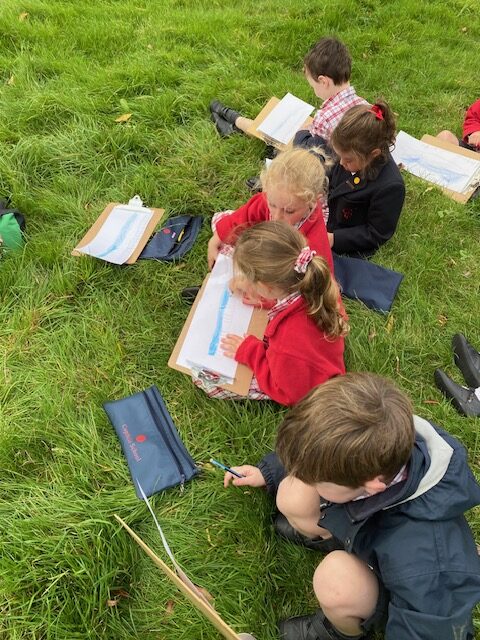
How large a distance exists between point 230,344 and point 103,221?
134cm

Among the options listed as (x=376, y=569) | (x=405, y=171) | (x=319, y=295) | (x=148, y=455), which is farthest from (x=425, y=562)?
(x=405, y=171)

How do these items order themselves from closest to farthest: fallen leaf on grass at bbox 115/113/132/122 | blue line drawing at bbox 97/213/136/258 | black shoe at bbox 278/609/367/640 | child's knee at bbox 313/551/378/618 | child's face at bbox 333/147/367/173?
1. child's knee at bbox 313/551/378/618
2. black shoe at bbox 278/609/367/640
3. child's face at bbox 333/147/367/173
4. blue line drawing at bbox 97/213/136/258
5. fallen leaf on grass at bbox 115/113/132/122

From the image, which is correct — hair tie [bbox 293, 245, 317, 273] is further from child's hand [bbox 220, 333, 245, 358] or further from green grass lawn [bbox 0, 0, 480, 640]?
green grass lawn [bbox 0, 0, 480, 640]

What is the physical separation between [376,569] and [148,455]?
3.65 feet

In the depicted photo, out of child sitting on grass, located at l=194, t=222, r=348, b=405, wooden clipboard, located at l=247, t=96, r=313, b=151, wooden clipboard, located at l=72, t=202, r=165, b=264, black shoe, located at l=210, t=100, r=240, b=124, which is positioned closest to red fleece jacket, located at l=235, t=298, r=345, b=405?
child sitting on grass, located at l=194, t=222, r=348, b=405

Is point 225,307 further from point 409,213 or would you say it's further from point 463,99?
point 463,99

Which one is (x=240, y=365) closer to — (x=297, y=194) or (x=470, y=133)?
(x=297, y=194)

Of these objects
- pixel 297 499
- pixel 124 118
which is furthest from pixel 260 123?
pixel 297 499

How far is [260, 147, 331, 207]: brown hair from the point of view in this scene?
2.44m

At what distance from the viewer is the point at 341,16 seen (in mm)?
4879

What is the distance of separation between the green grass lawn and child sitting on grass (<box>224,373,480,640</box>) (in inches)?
18.1

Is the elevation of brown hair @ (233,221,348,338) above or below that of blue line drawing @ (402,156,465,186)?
above

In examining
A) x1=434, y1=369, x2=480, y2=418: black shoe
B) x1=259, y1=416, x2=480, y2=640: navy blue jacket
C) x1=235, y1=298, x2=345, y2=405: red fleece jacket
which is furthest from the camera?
x1=434, y1=369, x2=480, y2=418: black shoe

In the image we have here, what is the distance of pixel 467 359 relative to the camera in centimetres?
267
